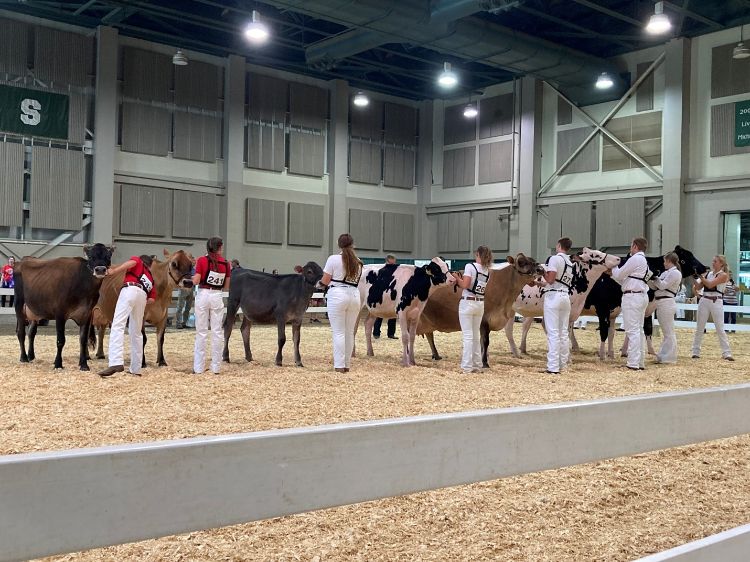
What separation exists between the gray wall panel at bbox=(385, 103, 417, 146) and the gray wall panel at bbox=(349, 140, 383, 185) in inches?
38.5

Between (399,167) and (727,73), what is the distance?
13.1m

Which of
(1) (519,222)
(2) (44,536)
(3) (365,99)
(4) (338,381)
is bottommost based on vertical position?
(4) (338,381)

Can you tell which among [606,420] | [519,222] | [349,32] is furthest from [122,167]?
[606,420]

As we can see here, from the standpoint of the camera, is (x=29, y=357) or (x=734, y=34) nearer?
(x=29, y=357)

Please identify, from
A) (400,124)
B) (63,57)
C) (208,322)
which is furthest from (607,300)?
(400,124)

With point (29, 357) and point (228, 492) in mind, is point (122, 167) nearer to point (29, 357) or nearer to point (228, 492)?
point (29, 357)

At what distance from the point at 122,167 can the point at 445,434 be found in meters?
24.0

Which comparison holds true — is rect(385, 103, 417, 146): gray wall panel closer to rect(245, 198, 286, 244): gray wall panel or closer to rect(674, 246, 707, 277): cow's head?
rect(245, 198, 286, 244): gray wall panel

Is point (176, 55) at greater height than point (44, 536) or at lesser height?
greater

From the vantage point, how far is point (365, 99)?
2736cm

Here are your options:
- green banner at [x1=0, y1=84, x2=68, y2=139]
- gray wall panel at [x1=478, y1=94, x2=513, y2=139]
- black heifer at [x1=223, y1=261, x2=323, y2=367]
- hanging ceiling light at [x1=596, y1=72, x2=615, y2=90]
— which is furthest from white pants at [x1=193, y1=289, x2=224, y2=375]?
gray wall panel at [x1=478, y1=94, x2=513, y2=139]

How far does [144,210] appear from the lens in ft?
80.4

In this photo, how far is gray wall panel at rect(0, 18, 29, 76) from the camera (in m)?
21.7

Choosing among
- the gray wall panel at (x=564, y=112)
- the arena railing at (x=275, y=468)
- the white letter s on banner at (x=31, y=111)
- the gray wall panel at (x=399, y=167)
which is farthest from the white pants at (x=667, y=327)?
the gray wall panel at (x=399, y=167)
